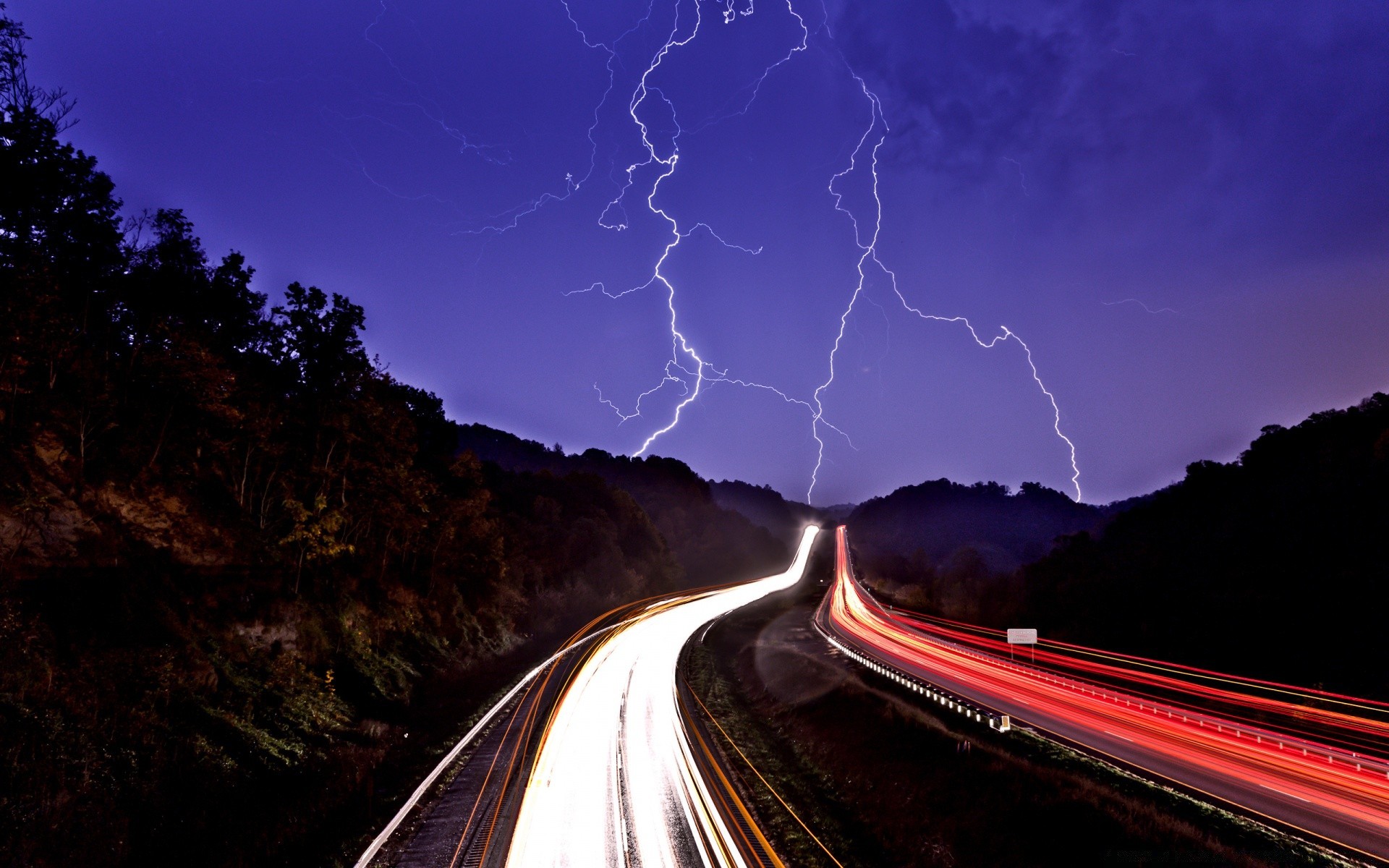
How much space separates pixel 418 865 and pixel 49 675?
9695mm

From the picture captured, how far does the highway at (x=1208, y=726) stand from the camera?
1436 centimetres

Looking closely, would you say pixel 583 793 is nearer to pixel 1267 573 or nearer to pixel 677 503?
pixel 1267 573

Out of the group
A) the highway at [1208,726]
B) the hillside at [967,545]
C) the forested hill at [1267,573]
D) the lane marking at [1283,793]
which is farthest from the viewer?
the hillside at [967,545]

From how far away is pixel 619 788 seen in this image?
55.9 ft

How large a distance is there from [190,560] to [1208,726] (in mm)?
35880

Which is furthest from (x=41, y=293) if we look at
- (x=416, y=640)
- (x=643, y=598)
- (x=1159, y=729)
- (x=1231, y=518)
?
(x=1231, y=518)

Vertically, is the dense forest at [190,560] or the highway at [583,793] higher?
the dense forest at [190,560]

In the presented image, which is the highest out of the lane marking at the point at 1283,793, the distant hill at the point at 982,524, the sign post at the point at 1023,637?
the distant hill at the point at 982,524

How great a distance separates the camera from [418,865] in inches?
511

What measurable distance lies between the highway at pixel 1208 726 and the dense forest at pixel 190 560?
22.0 meters

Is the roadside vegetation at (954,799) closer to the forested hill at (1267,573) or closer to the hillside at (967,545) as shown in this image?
the forested hill at (1267,573)

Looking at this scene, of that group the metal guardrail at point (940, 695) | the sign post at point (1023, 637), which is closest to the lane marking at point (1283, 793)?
the metal guardrail at point (940, 695)

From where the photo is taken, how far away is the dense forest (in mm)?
13508

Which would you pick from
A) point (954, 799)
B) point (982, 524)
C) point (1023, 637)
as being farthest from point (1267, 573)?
point (982, 524)
